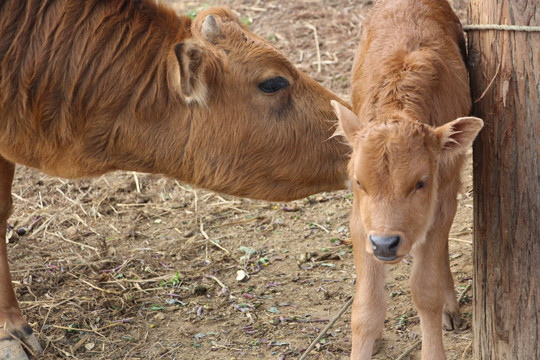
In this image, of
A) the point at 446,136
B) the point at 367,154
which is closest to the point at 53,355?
the point at 367,154

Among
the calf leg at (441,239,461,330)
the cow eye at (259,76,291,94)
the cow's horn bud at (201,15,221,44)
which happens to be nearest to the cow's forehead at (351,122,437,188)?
the cow eye at (259,76,291,94)

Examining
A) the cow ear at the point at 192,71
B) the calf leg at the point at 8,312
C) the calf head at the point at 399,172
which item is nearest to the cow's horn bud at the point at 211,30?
the cow ear at the point at 192,71

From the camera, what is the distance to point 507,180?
4156mm

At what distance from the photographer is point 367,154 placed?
3.77 metres

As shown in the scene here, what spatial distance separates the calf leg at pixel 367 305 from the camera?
14.3 ft

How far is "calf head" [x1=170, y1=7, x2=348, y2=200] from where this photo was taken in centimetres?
468

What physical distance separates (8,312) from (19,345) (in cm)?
30

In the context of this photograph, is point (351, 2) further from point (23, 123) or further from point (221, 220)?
point (23, 123)

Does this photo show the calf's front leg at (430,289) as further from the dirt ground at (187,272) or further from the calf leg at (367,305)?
the dirt ground at (187,272)

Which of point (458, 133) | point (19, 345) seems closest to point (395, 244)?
point (458, 133)

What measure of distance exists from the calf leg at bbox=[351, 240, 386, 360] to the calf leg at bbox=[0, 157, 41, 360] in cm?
241

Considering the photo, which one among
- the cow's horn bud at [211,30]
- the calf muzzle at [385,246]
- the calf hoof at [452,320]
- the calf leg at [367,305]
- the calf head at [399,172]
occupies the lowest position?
the calf hoof at [452,320]

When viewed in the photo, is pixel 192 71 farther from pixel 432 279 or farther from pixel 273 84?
pixel 432 279

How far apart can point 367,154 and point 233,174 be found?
1336 millimetres
